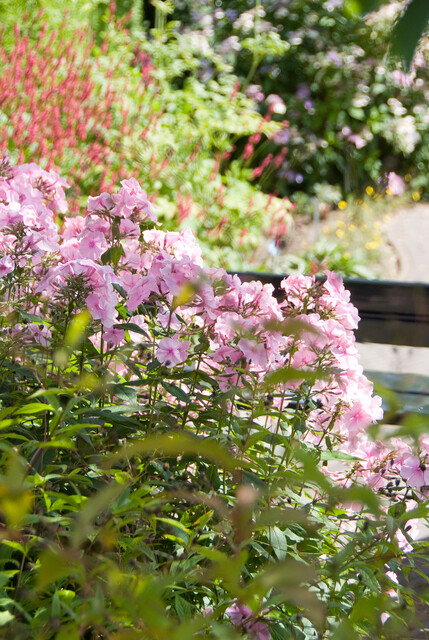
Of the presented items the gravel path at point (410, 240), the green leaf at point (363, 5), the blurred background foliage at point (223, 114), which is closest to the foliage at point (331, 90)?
the blurred background foliage at point (223, 114)

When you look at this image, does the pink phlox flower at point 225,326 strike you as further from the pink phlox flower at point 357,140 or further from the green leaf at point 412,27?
the pink phlox flower at point 357,140

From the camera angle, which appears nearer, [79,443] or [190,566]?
[190,566]

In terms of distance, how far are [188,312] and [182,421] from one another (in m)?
0.26

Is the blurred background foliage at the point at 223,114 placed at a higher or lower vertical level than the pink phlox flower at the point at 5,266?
lower

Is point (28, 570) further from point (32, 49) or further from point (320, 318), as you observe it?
point (32, 49)

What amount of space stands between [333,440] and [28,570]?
26.6 inches

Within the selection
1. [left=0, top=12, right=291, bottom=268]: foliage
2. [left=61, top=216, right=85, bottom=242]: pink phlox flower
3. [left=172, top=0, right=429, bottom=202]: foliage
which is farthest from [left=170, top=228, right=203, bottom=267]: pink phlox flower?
[left=172, top=0, right=429, bottom=202]: foliage

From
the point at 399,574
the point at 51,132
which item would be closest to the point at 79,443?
the point at 399,574

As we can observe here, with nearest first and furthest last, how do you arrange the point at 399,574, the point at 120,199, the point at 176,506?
the point at 176,506, the point at 120,199, the point at 399,574

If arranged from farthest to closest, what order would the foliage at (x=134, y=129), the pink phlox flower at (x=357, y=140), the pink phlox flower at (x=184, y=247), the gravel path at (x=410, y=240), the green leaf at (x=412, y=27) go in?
1. the pink phlox flower at (x=357, y=140)
2. the gravel path at (x=410, y=240)
3. the foliage at (x=134, y=129)
4. the pink phlox flower at (x=184, y=247)
5. the green leaf at (x=412, y=27)

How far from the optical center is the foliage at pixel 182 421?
1093 millimetres

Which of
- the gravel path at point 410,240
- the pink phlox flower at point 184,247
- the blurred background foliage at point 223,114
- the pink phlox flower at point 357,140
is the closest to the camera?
the pink phlox flower at point 184,247

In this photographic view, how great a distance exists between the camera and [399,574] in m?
2.09

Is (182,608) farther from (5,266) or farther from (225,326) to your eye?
(5,266)
